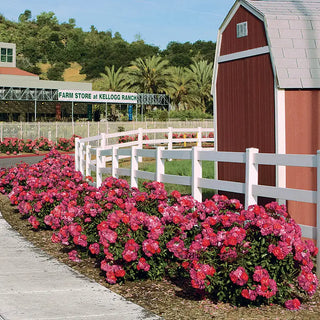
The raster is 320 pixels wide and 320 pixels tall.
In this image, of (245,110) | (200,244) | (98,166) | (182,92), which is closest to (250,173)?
(200,244)

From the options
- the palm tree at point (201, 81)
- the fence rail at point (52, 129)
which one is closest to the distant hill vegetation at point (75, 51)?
the palm tree at point (201, 81)

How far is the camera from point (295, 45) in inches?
377

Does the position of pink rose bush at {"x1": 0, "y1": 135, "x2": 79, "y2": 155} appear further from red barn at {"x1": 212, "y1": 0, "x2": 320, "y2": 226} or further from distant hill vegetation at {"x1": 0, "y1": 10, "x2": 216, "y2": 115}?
distant hill vegetation at {"x1": 0, "y1": 10, "x2": 216, "y2": 115}

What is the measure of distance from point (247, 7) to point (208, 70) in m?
68.2

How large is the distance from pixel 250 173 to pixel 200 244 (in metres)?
1.79

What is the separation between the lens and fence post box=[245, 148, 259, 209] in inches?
307

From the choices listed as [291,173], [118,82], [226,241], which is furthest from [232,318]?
[118,82]

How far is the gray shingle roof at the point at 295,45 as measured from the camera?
9.41 meters

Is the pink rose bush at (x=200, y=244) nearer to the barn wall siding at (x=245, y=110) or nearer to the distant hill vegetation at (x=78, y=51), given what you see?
the barn wall siding at (x=245, y=110)

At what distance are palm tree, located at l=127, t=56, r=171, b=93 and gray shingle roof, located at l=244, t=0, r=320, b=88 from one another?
215 feet

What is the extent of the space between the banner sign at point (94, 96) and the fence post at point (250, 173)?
53162 millimetres

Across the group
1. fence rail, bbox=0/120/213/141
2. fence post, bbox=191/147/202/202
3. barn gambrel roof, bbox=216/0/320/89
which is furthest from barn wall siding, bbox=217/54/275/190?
fence rail, bbox=0/120/213/141

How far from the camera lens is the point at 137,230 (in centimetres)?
731

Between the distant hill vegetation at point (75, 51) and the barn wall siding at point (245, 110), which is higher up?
the distant hill vegetation at point (75, 51)
